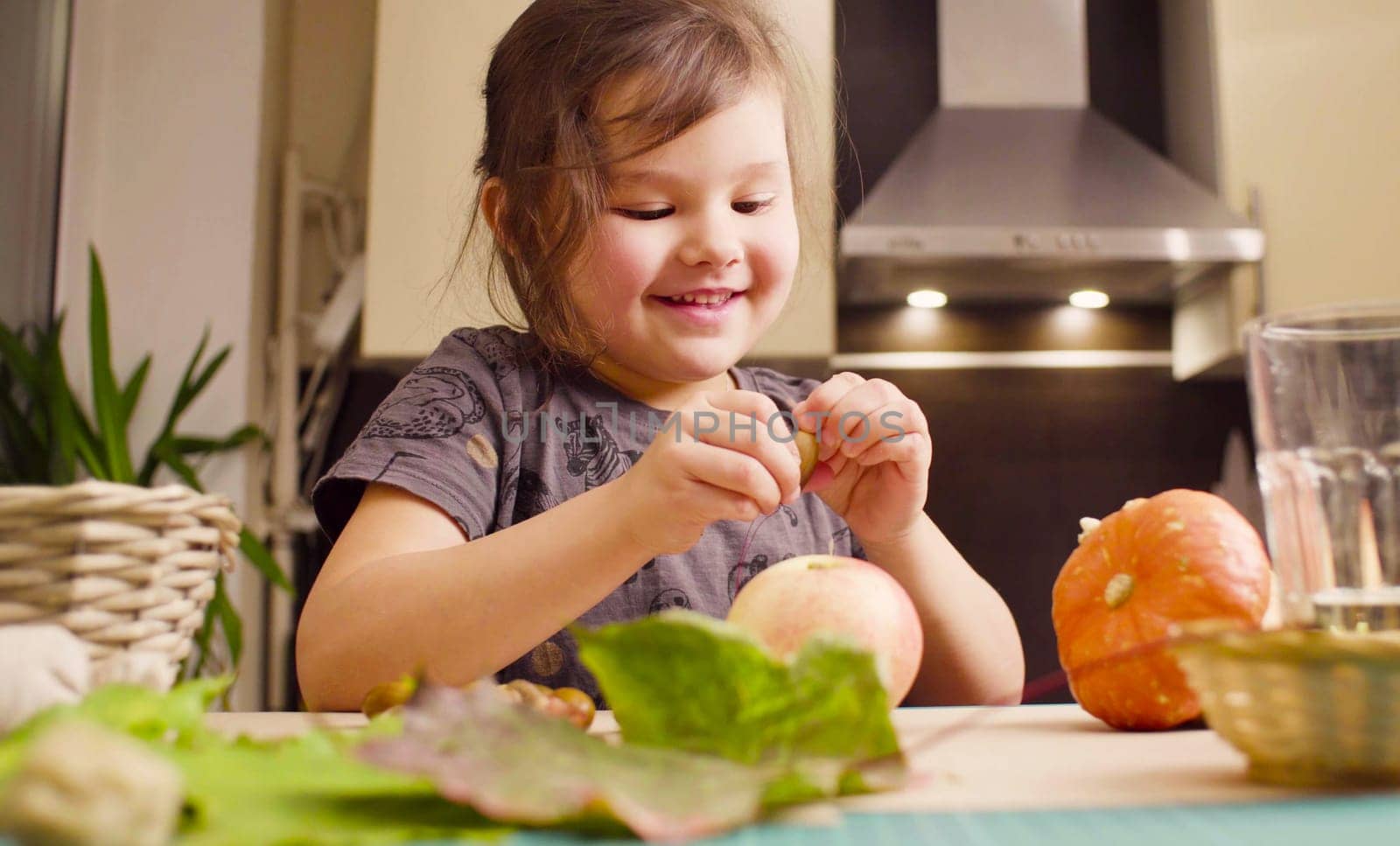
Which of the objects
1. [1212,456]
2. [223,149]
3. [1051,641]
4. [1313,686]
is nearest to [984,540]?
[1051,641]

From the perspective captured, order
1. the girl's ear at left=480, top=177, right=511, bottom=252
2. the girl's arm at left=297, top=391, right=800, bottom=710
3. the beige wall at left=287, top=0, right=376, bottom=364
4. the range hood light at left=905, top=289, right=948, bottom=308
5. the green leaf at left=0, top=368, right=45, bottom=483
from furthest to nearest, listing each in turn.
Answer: the beige wall at left=287, top=0, right=376, bottom=364 → the range hood light at left=905, top=289, right=948, bottom=308 → the green leaf at left=0, top=368, right=45, bottom=483 → the girl's ear at left=480, top=177, right=511, bottom=252 → the girl's arm at left=297, top=391, right=800, bottom=710

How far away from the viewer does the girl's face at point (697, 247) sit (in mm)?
918

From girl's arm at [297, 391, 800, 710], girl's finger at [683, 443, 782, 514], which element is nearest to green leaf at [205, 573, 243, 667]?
girl's arm at [297, 391, 800, 710]

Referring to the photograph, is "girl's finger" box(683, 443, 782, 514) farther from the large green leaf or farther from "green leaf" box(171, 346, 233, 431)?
"green leaf" box(171, 346, 233, 431)

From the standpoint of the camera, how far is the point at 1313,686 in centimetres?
35

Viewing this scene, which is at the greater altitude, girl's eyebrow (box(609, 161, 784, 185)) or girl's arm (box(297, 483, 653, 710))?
girl's eyebrow (box(609, 161, 784, 185))

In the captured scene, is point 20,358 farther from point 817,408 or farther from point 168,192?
point 817,408

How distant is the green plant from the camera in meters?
1.79

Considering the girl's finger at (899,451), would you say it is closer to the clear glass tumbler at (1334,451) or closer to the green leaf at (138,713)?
the clear glass tumbler at (1334,451)

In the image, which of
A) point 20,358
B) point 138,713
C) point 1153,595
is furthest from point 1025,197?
point 138,713

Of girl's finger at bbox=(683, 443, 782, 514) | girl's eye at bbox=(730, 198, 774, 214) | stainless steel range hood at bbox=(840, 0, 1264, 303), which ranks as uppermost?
stainless steel range hood at bbox=(840, 0, 1264, 303)

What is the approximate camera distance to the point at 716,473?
0.60 meters

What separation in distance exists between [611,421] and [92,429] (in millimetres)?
1276

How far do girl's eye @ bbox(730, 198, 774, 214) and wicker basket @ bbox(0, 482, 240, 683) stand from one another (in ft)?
1.60
